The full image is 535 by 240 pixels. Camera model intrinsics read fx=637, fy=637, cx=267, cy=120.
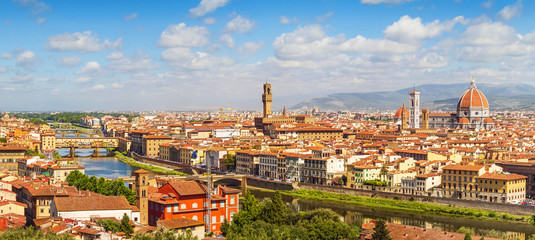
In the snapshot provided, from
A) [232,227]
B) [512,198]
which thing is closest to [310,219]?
[232,227]

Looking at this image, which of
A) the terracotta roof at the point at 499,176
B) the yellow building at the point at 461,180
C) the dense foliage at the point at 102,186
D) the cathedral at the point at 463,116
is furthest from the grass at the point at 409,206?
the cathedral at the point at 463,116

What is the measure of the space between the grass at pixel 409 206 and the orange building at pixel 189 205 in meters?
13.0

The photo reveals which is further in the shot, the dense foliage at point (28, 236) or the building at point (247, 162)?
the building at point (247, 162)

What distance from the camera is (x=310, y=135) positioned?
78.6 meters

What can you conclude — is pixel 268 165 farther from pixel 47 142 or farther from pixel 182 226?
pixel 47 142

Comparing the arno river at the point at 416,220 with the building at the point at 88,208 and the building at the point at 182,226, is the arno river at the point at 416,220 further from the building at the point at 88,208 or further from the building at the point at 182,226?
the building at the point at 88,208

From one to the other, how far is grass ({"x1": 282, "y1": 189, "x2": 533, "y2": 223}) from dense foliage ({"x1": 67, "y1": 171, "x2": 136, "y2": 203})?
13.5m

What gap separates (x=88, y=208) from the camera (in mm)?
24031

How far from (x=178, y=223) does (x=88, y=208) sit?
357 cm

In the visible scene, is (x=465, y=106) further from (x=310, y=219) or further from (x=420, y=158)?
(x=310, y=219)

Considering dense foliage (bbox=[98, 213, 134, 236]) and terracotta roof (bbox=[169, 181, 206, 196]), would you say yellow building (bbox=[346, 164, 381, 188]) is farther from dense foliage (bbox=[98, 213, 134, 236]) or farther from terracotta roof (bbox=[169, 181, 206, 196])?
dense foliage (bbox=[98, 213, 134, 236])

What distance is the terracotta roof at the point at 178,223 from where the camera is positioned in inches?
905

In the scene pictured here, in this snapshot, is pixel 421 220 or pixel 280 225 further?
pixel 421 220

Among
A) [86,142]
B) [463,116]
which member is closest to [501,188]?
[463,116]
